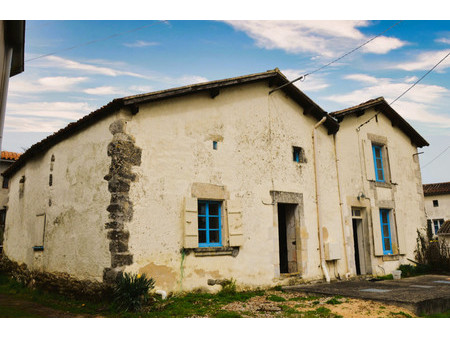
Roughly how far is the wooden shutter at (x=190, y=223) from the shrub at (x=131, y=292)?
1.15 meters

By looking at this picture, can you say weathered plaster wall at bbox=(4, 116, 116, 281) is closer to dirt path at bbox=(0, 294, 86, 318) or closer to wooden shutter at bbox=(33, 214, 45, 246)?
wooden shutter at bbox=(33, 214, 45, 246)

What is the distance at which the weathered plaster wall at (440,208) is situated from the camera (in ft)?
84.7

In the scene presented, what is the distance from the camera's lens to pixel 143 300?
6426mm

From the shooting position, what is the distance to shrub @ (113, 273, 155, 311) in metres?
6.20

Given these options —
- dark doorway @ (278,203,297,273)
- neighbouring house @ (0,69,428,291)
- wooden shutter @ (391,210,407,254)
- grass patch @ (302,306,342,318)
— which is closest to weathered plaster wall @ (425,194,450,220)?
neighbouring house @ (0,69,428,291)

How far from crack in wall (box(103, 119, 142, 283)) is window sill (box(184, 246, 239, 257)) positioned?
4.41 ft

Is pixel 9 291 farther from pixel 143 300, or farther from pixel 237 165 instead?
pixel 237 165

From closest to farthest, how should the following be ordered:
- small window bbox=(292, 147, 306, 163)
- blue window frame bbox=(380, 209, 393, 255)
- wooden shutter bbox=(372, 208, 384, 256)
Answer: small window bbox=(292, 147, 306, 163) → wooden shutter bbox=(372, 208, 384, 256) → blue window frame bbox=(380, 209, 393, 255)

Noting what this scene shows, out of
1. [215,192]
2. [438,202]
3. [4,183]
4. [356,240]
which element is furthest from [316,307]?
[438,202]

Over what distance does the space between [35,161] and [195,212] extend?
576cm

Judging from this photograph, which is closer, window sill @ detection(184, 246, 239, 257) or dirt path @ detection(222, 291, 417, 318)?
dirt path @ detection(222, 291, 417, 318)

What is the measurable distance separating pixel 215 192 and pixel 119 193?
2.14 meters

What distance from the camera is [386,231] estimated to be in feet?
39.3

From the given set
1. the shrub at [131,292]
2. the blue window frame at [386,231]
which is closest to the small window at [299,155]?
the blue window frame at [386,231]
